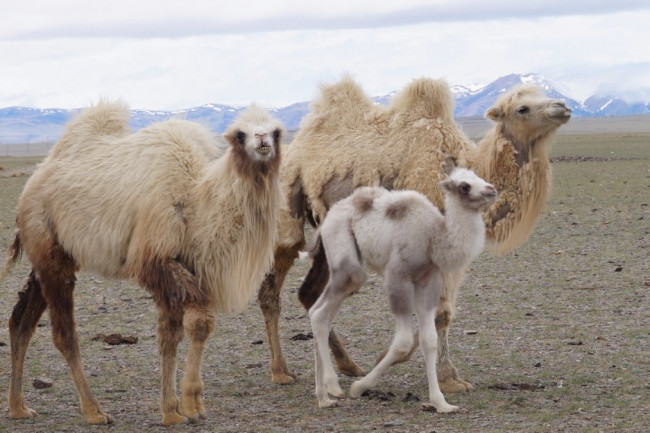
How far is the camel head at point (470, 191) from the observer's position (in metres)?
6.85

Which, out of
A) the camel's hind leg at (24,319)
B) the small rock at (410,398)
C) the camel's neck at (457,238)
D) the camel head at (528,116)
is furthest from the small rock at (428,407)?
the camel's hind leg at (24,319)

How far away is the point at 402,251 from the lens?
7.00 metres

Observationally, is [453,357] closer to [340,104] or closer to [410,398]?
[410,398]

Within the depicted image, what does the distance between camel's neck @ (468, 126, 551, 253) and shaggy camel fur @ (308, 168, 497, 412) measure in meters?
1.12

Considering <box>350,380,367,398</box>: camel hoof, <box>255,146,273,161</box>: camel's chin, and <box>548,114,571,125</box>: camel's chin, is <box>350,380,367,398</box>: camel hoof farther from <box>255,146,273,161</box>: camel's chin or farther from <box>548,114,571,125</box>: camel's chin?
<box>548,114,571,125</box>: camel's chin

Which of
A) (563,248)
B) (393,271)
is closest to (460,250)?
(393,271)

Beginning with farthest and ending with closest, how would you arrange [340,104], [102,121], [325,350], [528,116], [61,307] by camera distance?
1. [340,104]
2. [528,116]
3. [102,121]
4. [325,350]
5. [61,307]

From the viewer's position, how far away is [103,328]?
403 inches

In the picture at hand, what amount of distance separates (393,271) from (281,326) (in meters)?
3.56

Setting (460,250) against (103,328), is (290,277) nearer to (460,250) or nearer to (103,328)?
(103,328)

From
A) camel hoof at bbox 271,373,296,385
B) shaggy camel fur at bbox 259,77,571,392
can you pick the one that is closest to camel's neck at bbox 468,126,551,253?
shaggy camel fur at bbox 259,77,571,392

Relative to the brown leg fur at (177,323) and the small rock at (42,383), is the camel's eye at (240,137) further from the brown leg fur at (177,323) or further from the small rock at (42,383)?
the small rock at (42,383)

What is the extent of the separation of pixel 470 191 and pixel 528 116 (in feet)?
5.33

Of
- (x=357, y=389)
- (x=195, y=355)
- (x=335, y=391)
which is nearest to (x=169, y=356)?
(x=195, y=355)
